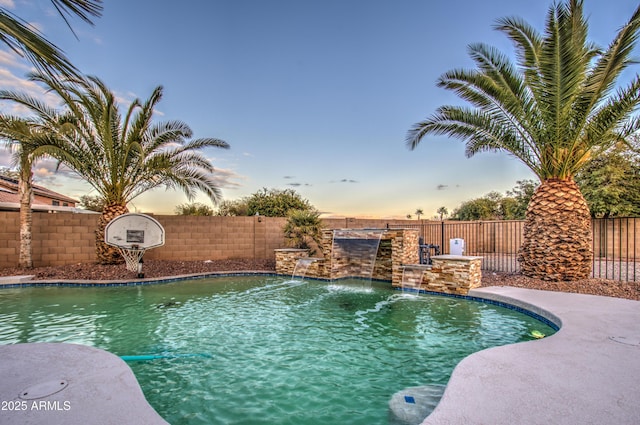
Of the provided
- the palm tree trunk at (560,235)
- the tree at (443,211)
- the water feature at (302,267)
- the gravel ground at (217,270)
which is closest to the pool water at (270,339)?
the gravel ground at (217,270)

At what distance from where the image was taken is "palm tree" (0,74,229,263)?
9.09 metres

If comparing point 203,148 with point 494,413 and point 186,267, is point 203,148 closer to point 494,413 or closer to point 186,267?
point 186,267

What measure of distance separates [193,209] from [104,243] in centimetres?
1021

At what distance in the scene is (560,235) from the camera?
23.7 ft

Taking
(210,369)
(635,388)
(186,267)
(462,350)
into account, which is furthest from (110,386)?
(186,267)

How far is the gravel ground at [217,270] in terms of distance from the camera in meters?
6.64

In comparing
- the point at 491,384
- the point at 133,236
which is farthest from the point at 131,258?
the point at 491,384

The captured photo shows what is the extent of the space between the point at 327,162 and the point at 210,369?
1096cm

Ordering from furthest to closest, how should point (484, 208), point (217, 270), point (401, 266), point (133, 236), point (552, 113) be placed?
1. point (484, 208)
2. point (217, 270)
3. point (133, 236)
4. point (401, 266)
5. point (552, 113)

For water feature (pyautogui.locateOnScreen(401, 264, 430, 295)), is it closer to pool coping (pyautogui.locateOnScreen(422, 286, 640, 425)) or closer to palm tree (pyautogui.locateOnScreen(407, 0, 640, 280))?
palm tree (pyautogui.locateOnScreen(407, 0, 640, 280))

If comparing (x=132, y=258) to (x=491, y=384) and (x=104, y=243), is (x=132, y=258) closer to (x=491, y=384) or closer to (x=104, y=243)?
(x=104, y=243)

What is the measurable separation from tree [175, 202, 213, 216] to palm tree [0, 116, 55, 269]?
9.98 metres

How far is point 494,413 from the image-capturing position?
2279mm

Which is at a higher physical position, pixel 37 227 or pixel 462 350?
pixel 37 227
